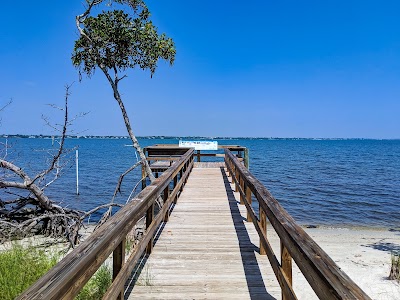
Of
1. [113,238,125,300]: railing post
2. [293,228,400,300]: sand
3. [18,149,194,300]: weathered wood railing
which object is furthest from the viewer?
[293,228,400,300]: sand

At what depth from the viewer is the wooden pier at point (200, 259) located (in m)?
1.84

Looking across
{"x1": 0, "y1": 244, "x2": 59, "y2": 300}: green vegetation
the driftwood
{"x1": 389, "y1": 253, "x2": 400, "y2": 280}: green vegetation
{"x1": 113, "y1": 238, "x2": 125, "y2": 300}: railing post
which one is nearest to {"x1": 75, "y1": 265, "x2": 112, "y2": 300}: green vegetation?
{"x1": 0, "y1": 244, "x2": 59, "y2": 300}: green vegetation

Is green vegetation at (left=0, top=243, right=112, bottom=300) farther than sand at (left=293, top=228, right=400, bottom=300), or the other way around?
sand at (left=293, top=228, right=400, bottom=300)

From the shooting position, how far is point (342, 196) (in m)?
22.8

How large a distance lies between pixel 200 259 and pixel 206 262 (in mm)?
140

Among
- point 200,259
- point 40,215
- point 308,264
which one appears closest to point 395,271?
point 200,259

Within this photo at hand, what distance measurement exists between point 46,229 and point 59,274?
32.7 ft

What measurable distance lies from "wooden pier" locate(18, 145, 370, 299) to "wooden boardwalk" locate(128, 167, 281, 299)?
10 millimetres

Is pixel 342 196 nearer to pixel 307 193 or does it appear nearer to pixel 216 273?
pixel 307 193

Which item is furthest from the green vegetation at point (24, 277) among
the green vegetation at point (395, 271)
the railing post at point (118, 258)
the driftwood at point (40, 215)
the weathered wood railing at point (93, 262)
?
the green vegetation at point (395, 271)

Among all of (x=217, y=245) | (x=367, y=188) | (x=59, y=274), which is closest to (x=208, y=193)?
(x=217, y=245)

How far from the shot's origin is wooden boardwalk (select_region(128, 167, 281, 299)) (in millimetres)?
3436

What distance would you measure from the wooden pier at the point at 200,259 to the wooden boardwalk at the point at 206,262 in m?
0.01

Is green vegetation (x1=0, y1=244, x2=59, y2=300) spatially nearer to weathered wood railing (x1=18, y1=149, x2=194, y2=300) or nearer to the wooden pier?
the wooden pier
